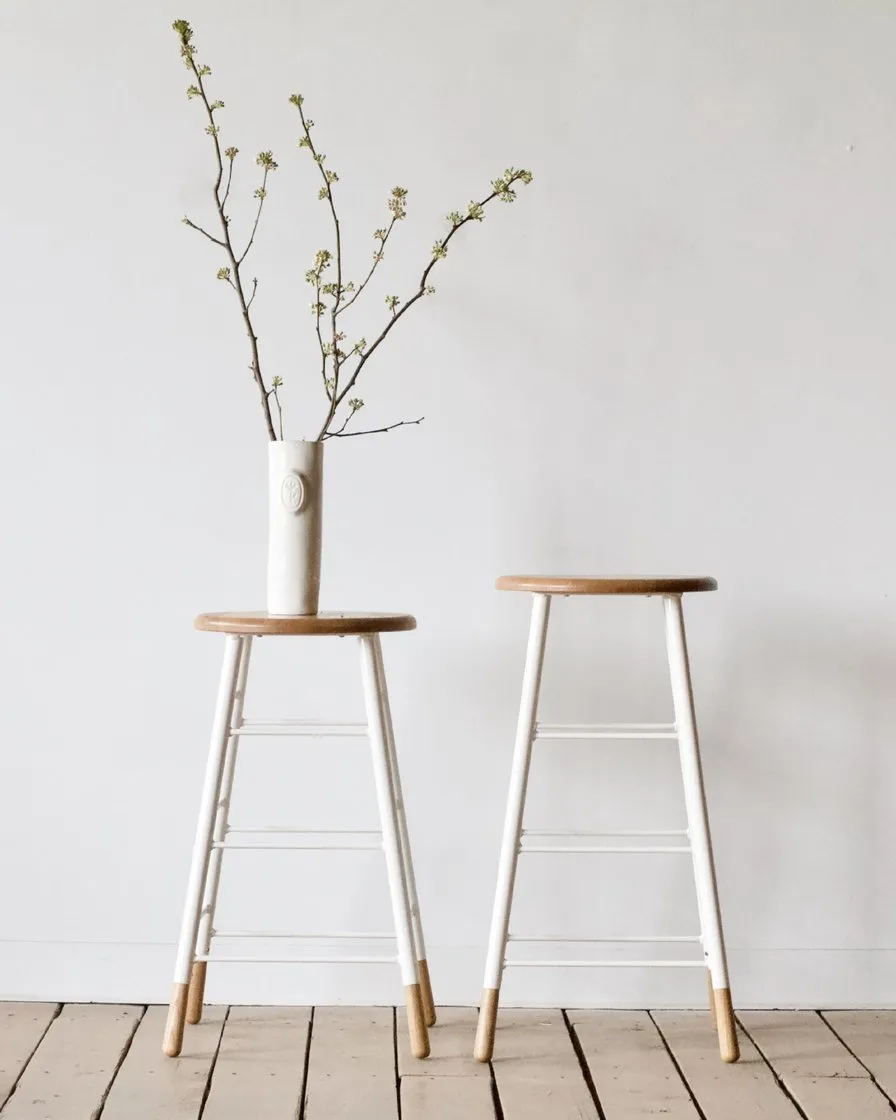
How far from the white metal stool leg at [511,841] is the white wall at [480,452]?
30cm

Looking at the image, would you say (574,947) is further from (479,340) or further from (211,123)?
(211,123)

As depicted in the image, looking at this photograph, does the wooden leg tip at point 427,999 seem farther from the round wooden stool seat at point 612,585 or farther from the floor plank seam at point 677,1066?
the round wooden stool seat at point 612,585

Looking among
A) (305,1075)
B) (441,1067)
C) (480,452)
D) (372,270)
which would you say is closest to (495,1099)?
(441,1067)

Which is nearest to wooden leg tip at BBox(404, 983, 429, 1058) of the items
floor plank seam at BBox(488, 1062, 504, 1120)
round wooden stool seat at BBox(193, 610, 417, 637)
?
floor plank seam at BBox(488, 1062, 504, 1120)

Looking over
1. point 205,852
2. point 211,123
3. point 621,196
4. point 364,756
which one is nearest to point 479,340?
point 621,196

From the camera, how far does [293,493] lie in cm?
216

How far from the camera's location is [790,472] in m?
2.47

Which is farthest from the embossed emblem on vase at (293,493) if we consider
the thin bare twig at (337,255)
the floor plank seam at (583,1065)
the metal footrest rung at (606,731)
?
the floor plank seam at (583,1065)

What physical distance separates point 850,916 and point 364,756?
946 mm

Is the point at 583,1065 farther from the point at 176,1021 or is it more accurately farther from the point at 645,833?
the point at 176,1021

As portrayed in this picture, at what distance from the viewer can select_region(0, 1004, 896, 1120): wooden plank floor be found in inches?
76.0

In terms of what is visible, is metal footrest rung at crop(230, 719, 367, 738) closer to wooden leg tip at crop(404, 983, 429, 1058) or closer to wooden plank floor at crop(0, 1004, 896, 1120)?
wooden leg tip at crop(404, 983, 429, 1058)

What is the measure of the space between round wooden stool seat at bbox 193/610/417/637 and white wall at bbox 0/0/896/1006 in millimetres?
421

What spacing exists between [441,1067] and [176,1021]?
1.40 ft
